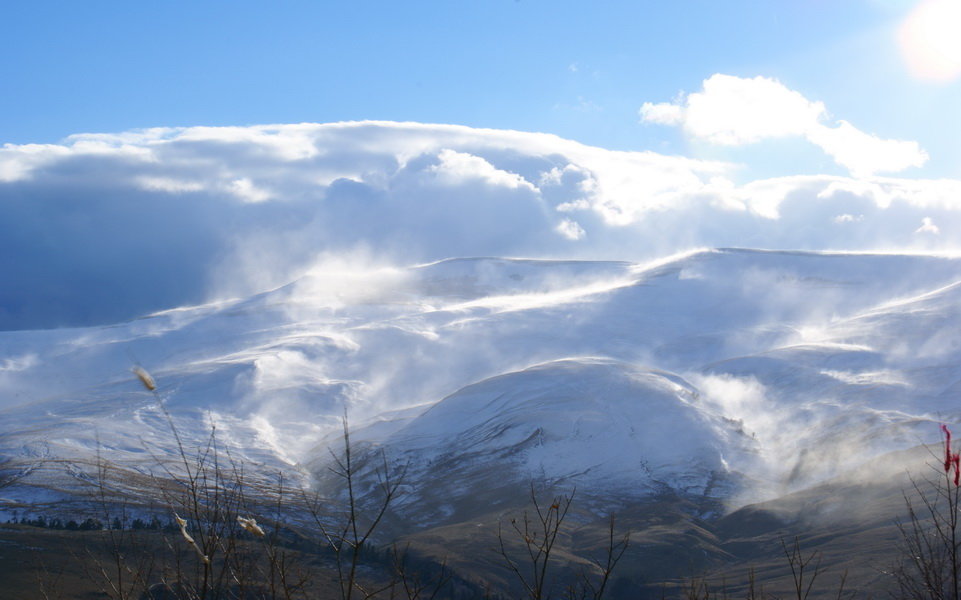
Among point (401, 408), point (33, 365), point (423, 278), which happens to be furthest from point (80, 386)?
point (423, 278)

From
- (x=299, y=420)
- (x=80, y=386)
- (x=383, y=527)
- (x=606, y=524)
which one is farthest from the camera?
(x=80, y=386)

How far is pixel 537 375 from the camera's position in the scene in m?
104

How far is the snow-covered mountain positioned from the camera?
278 ft

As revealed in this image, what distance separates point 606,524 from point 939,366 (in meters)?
51.8

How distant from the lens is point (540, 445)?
3504 inches

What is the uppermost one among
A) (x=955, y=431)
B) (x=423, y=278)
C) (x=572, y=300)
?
(x=423, y=278)

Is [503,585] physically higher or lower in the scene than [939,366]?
lower

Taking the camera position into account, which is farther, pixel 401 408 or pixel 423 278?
pixel 423 278

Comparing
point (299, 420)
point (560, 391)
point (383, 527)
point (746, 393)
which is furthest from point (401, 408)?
point (746, 393)

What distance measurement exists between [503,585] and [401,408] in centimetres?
6157

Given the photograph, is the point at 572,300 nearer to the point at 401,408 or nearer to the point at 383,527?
the point at 401,408

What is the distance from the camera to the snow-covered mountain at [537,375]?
84688 millimetres

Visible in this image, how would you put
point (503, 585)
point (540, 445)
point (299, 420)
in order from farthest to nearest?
point (299, 420) → point (540, 445) → point (503, 585)

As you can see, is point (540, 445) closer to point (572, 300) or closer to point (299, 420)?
point (299, 420)
